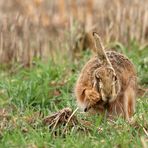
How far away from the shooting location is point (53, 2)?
581 inches

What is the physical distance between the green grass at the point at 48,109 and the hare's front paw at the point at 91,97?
6.4 inches

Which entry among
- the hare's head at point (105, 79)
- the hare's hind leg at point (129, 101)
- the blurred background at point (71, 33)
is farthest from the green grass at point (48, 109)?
the blurred background at point (71, 33)

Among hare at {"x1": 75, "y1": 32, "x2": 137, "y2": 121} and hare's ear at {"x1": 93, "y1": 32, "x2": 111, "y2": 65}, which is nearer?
hare's ear at {"x1": 93, "y1": 32, "x2": 111, "y2": 65}

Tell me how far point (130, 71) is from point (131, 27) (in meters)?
3.84

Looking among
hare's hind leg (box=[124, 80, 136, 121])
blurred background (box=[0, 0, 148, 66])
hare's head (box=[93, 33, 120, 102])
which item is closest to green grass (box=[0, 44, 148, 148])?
hare's hind leg (box=[124, 80, 136, 121])

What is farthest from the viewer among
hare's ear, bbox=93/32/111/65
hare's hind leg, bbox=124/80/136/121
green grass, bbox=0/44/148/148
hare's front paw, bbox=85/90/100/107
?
hare's hind leg, bbox=124/80/136/121

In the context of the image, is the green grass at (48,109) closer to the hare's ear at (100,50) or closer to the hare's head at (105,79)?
the hare's head at (105,79)

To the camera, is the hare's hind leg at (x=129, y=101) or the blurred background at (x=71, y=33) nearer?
the hare's hind leg at (x=129, y=101)

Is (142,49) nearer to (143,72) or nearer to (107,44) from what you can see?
(107,44)

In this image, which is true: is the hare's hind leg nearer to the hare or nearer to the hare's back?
the hare

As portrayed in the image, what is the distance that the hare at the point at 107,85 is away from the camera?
6.19m

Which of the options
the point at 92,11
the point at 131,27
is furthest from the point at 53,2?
the point at 131,27

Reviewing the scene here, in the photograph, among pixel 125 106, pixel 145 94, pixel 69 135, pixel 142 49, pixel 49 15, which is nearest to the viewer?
pixel 69 135

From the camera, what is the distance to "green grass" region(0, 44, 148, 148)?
19.3 ft
